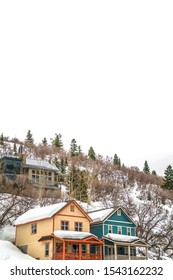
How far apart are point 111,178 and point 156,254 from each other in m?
37.6

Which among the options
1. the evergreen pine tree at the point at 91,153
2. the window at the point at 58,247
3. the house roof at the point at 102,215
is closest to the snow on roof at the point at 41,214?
the window at the point at 58,247

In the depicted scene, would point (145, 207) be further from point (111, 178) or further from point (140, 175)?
point (140, 175)

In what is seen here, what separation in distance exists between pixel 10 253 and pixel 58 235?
5.08 metres

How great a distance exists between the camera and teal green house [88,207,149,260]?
42969mm

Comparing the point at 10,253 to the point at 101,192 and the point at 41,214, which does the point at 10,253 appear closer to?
the point at 41,214

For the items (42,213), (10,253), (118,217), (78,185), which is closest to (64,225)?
(42,213)

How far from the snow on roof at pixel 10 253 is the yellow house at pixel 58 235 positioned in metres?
1.19

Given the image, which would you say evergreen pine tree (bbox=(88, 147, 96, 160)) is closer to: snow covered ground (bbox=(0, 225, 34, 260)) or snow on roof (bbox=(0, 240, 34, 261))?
snow covered ground (bbox=(0, 225, 34, 260))

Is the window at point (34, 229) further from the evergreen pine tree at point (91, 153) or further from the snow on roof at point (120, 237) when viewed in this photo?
the evergreen pine tree at point (91, 153)

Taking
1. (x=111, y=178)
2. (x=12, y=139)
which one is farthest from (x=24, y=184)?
(x=12, y=139)

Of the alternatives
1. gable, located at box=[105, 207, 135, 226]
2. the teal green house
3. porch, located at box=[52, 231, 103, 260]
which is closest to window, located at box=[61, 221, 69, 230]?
porch, located at box=[52, 231, 103, 260]

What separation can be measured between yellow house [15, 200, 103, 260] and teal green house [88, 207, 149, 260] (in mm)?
1675

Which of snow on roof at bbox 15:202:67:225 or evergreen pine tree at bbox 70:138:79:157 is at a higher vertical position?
evergreen pine tree at bbox 70:138:79:157

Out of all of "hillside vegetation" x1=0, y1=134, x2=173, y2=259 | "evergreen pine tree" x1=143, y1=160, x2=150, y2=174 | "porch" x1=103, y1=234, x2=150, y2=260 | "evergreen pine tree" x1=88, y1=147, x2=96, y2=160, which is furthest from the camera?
"evergreen pine tree" x1=143, y1=160, x2=150, y2=174
